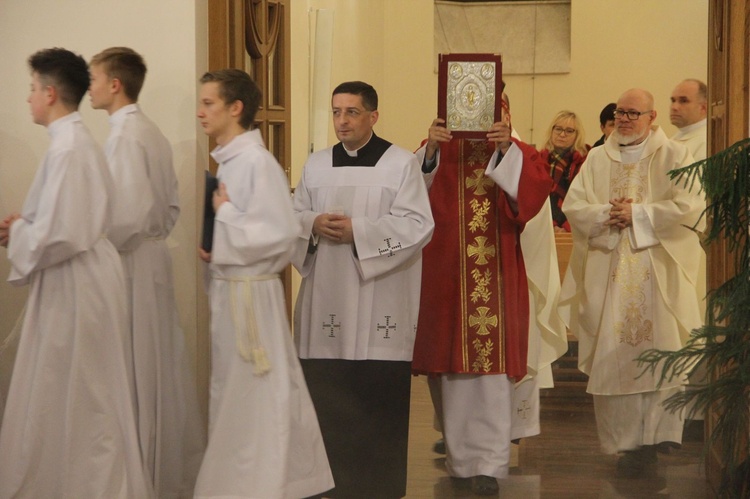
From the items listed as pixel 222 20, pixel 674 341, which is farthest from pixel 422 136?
pixel 222 20

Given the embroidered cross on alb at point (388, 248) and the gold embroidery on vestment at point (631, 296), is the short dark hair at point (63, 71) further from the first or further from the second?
the gold embroidery on vestment at point (631, 296)

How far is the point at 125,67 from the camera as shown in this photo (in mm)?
5133

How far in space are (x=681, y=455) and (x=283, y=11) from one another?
3.60 m

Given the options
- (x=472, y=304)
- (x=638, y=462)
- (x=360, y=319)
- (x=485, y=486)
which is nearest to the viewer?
(x=360, y=319)

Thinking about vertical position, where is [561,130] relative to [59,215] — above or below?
above

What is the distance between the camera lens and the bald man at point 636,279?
6711 millimetres

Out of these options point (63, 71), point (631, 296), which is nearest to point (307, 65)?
point (631, 296)

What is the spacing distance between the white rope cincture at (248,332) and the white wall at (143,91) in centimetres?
116

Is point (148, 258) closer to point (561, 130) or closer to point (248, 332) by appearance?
point (248, 332)

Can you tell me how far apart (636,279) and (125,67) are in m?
3.39

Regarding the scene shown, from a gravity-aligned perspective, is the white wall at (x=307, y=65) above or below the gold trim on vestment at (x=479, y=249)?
above

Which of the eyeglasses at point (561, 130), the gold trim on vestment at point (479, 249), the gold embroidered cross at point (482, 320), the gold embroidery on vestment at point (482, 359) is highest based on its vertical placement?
the eyeglasses at point (561, 130)

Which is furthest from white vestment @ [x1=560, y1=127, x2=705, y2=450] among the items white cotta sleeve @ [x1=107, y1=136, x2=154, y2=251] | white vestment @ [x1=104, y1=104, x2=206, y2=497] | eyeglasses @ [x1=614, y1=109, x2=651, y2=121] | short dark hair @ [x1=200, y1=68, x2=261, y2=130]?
white cotta sleeve @ [x1=107, y1=136, x2=154, y2=251]

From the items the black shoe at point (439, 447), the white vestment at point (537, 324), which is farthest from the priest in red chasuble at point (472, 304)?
the black shoe at point (439, 447)
